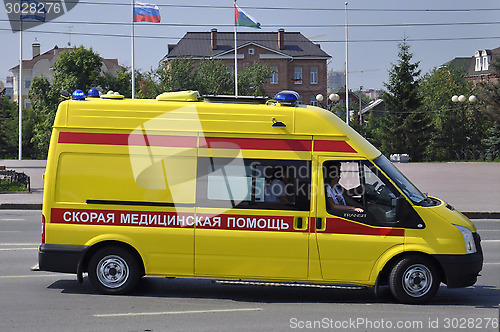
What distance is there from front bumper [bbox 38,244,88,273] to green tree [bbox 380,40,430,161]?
172ft

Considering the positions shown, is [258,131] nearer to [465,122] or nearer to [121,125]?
[121,125]

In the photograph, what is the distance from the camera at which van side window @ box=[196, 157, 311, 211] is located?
9008 mm

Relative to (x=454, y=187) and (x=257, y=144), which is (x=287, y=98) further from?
(x=454, y=187)

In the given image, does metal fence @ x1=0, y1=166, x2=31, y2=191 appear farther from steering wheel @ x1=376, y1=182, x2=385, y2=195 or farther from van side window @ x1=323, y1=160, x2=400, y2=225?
steering wheel @ x1=376, y1=182, x2=385, y2=195

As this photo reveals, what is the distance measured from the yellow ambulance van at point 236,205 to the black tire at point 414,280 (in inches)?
0.5

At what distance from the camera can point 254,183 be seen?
904 centimetres

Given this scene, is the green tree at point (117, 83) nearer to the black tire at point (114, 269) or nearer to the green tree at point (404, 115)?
the green tree at point (404, 115)

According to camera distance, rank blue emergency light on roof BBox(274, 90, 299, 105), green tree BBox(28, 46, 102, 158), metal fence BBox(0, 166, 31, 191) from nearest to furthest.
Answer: blue emergency light on roof BBox(274, 90, 299, 105)
metal fence BBox(0, 166, 31, 191)
green tree BBox(28, 46, 102, 158)

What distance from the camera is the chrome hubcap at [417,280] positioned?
29.2ft

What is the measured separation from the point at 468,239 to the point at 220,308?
306cm

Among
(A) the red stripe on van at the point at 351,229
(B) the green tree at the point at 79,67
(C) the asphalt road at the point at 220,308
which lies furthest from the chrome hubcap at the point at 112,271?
(B) the green tree at the point at 79,67

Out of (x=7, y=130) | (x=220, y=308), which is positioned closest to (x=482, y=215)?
(x=220, y=308)

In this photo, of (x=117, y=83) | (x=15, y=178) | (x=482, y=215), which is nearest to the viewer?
(x=482, y=215)

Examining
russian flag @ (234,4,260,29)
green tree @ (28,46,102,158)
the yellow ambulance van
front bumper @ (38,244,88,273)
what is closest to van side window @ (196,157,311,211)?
the yellow ambulance van
